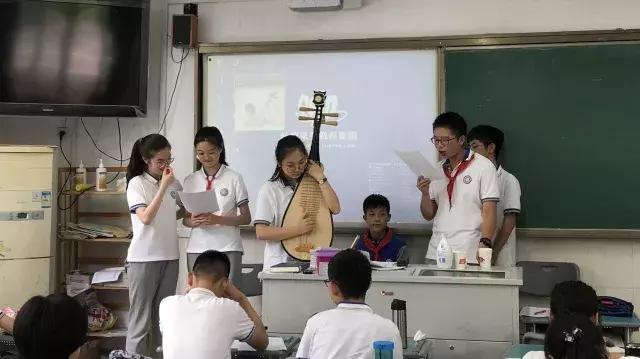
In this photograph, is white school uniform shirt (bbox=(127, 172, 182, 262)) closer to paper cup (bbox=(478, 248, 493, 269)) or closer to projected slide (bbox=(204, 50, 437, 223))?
projected slide (bbox=(204, 50, 437, 223))

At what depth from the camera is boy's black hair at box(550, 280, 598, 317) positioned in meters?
2.24

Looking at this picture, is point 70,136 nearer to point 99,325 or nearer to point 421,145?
point 99,325

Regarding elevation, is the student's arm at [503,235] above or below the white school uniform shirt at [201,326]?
above

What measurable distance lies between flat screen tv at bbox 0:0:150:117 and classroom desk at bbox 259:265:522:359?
231 cm

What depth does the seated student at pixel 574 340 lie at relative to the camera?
1.79 metres

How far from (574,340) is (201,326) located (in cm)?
125

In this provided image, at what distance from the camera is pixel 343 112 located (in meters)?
4.59

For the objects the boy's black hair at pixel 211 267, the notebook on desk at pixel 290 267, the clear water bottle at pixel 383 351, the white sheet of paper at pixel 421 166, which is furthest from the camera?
the white sheet of paper at pixel 421 166

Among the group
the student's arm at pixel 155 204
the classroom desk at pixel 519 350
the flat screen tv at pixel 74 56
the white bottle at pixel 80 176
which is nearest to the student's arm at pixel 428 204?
the classroom desk at pixel 519 350

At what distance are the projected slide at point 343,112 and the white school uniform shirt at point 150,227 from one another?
1045 mm

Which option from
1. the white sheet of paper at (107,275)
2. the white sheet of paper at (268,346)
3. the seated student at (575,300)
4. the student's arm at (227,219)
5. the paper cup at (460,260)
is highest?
the student's arm at (227,219)

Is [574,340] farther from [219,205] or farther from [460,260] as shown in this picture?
[219,205]

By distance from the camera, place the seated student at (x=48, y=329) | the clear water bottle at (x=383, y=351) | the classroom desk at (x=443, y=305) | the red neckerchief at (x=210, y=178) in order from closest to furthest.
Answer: the seated student at (x=48, y=329), the clear water bottle at (x=383, y=351), the classroom desk at (x=443, y=305), the red neckerchief at (x=210, y=178)

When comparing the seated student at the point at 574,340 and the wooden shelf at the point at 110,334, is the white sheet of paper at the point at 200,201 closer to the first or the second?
the wooden shelf at the point at 110,334
